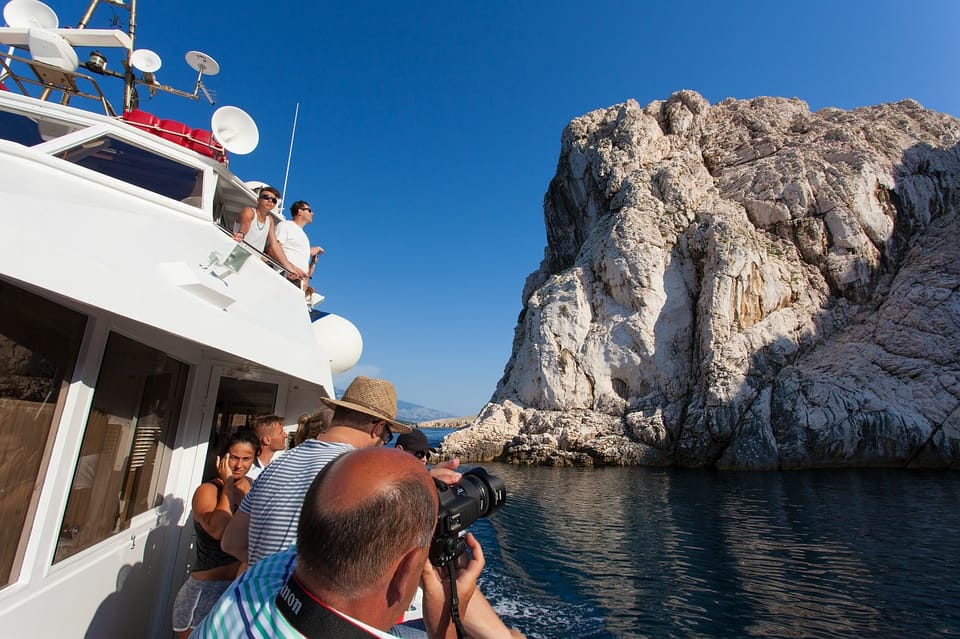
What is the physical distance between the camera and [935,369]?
2033cm

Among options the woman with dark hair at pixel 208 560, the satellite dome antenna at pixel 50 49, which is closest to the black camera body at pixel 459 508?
the woman with dark hair at pixel 208 560

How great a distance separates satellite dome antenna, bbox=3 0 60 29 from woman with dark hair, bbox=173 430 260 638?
576cm

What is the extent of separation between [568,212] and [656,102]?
11.1 m

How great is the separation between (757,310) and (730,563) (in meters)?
20.4

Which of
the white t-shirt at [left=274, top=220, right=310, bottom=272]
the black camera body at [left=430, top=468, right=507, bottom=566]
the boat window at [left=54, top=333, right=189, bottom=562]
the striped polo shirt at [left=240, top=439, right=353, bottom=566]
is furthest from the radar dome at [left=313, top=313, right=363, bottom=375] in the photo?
the black camera body at [left=430, top=468, right=507, bottom=566]

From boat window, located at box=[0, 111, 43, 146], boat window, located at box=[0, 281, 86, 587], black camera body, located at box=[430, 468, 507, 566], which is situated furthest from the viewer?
boat window, located at box=[0, 111, 43, 146]

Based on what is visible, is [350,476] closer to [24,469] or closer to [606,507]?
[24,469]

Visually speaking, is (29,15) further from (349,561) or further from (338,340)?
(349,561)

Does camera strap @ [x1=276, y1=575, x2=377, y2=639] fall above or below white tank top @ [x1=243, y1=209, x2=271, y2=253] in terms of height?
below

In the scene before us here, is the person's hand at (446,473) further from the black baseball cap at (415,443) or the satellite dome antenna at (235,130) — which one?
the satellite dome antenna at (235,130)

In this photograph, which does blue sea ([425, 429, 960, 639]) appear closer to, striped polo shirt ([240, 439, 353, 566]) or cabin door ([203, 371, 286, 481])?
cabin door ([203, 371, 286, 481])

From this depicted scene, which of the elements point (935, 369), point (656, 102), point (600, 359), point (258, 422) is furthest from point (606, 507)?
point (656, 102)

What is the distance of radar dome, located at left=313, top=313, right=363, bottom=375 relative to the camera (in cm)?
412

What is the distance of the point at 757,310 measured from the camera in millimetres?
23953
